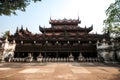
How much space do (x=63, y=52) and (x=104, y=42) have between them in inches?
403

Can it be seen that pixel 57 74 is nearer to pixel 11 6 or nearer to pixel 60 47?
pixel 11 6

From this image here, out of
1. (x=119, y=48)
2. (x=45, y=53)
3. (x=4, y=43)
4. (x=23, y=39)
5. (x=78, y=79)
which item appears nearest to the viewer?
(x=78, y=79)

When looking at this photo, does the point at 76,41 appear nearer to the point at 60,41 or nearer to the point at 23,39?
the point at 60,41

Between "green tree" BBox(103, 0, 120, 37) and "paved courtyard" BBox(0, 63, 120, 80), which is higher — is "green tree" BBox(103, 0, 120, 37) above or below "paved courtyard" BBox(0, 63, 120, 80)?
above

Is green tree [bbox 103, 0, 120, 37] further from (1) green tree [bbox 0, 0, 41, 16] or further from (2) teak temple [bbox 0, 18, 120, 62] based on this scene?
(1) green tree [bbox 0, 0, 41, 16]

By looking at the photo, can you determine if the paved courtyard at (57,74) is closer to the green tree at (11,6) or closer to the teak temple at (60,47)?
the green tree at (11,6)

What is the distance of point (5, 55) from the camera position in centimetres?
2338

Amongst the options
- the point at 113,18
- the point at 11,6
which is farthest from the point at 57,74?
the point at 113,18

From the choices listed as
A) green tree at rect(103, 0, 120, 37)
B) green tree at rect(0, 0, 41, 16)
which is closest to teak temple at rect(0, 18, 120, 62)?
green tree at rect(103, 0, 120, 37)

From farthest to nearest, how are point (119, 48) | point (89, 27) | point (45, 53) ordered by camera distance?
point (89, 27) < point (45, 53) < point (119, 48)

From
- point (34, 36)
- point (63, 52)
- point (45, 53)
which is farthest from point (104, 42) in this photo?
point (34, 36)

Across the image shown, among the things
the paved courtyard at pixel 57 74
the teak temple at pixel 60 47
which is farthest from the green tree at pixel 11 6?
the teak temple at pixel 60 47

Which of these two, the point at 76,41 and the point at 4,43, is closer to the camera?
the point at 4,43

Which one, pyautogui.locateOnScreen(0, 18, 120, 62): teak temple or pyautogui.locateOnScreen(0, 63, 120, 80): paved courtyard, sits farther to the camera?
Answer: pyautogui.locateOnScreen(0, 18, 120, 62): teak temple
